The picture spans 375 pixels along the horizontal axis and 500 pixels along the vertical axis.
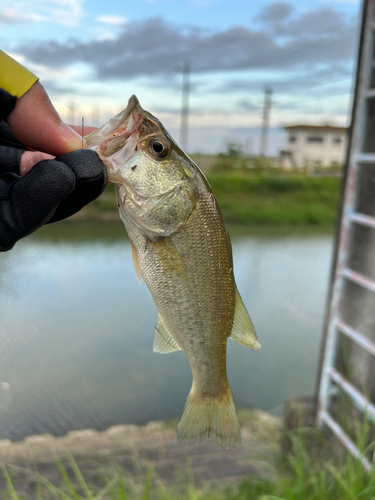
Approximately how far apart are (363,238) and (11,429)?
2.98 metres

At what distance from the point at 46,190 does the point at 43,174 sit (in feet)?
0.09

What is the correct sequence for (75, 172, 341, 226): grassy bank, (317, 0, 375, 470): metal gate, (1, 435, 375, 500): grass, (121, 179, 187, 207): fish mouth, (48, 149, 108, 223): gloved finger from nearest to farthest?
(48, 149, 108, 223): gloved finger, (121, 179, 187, 207): fish mouth, (1, 435, 375, 500): grass, (317, 0, 375, 470): metal gate, (75, 172, 341, 226): grassy bank

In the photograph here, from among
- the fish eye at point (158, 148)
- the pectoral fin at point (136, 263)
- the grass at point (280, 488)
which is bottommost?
the grass at point (280, 488)

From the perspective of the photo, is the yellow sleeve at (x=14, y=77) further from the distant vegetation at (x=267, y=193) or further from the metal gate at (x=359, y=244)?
the distant vegetation at (x=267, y=193)

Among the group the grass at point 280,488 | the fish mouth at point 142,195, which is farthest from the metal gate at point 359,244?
the fish mouth at point 142,195

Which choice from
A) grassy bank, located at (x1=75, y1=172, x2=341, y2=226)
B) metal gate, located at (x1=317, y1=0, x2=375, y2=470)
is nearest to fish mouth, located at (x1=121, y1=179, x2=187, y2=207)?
metal gate, located at (x1=317, y1=0, x2=375, y2=470)

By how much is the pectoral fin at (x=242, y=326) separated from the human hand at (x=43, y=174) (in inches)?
14.6

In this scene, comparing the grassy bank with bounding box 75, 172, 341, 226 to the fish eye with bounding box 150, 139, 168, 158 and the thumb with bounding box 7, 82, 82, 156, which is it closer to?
the fish eye with bounding box 150, 139, 168, 158

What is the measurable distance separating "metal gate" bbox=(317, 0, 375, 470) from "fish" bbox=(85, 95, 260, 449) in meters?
1.35

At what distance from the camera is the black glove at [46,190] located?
0.67 m

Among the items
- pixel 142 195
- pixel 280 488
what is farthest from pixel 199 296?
pixel 280 488

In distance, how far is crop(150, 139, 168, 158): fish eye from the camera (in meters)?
0.79

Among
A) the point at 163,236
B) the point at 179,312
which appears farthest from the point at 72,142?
the point at 179,312

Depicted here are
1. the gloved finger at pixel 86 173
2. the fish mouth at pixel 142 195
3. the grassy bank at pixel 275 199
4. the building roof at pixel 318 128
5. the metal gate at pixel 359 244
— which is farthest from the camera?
the building roof at pixel 318 128
